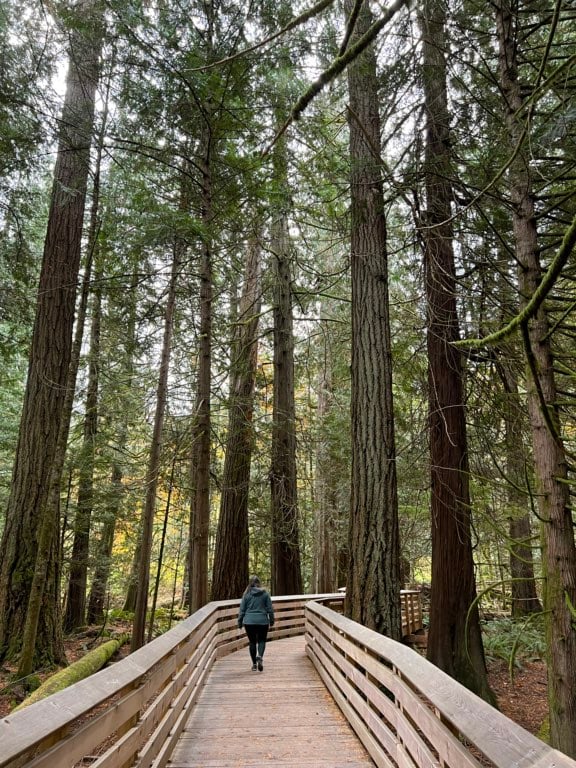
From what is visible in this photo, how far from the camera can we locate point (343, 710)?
5.28 m

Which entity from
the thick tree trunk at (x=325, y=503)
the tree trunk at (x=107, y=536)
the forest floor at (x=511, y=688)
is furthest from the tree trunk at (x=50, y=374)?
the thick tree trunk at (x=325, y=503)

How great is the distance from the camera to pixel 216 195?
28.5 feet

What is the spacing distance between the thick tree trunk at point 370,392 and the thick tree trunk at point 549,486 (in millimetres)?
2201

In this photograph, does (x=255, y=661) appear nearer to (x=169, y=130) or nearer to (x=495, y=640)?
(x=495, y=640)

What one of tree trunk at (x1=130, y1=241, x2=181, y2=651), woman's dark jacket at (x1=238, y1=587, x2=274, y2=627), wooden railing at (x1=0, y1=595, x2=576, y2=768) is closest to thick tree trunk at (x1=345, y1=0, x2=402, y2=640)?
wooden railing at (x1=0, y1=595, x2=576, y2=768)

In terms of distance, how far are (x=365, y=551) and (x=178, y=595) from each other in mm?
26744

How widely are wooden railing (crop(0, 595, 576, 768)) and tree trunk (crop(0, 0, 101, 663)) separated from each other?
3.40 m

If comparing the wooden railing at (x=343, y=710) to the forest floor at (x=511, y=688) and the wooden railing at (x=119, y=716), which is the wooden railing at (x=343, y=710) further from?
the forest floor at (x=511, y=688)

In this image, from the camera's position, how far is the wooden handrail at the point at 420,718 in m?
1.78

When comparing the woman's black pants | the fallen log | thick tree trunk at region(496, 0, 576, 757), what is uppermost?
thick tree trunk at region(496, 0, 576, 757)

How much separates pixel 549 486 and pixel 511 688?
703 centimetres

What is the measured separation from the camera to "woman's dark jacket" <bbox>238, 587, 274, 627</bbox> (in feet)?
25.6

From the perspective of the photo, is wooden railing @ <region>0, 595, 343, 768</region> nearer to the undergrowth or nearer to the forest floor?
the forest floor

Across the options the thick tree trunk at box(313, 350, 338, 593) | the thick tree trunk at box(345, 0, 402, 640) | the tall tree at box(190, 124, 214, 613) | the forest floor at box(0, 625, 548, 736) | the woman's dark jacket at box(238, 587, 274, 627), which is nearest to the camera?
the thick tree trunk at box(345, 0, 402, 640)
